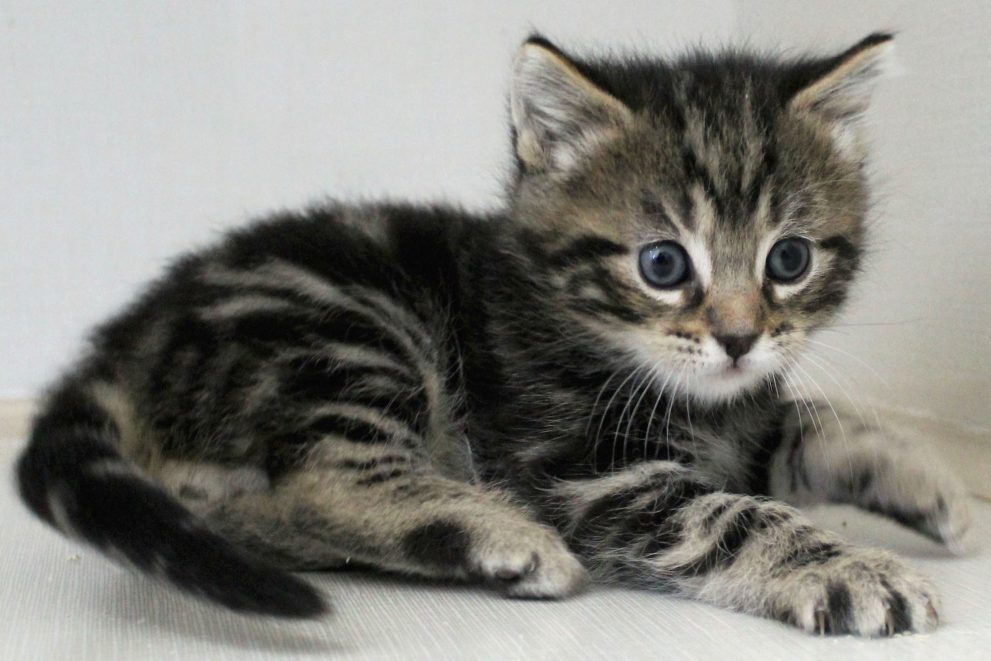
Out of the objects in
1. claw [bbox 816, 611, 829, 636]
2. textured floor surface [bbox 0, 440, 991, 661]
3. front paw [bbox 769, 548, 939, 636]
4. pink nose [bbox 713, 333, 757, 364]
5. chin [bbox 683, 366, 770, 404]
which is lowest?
textured floor surface [bbox 0, 440, 991, 661]

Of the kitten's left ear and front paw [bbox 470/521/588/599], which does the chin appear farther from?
the kitten's left ear

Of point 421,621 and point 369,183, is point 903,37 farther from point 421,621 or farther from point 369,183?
point 421,621

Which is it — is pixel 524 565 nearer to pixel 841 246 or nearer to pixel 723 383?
pixel 723 383

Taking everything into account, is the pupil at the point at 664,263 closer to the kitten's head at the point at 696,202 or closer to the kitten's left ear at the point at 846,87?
the kitten's head at the point at 696,202

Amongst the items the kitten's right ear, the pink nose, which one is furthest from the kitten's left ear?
the pink nose

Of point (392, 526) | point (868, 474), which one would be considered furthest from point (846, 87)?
point (392, 526)

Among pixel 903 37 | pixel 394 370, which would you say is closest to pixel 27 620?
pixel 394 370

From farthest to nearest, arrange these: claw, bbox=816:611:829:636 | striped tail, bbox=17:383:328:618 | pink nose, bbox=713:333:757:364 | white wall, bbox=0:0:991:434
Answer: white wall, bbox=0:0:991:434 → pink nose, bbox=713:333:757:364 → claw, bbox=816:611:829:636 → striped tail, bbox=17:383:328:618
